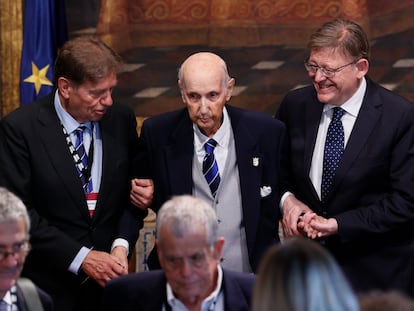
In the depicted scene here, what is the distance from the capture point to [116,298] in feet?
15.6

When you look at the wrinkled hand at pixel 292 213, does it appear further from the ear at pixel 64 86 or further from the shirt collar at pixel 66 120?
the ear at pixel 64 86

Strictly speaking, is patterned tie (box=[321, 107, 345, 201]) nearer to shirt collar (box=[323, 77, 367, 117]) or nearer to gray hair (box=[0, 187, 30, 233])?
shirt collar (box=[323, 77, 367, 117])

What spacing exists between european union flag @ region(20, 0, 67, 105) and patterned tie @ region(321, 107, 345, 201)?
272 cm

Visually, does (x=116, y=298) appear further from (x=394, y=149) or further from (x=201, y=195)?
(x=394, y=149)

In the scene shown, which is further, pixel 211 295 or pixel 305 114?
pixel 305 114

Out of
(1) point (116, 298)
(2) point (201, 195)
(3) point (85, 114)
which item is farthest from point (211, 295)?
(3) point (85, 114)

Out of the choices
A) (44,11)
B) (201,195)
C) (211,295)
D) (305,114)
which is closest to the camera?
(211,295)

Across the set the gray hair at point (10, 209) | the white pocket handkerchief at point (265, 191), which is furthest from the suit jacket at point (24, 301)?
the white pocket handkerchief at point (265, 191)

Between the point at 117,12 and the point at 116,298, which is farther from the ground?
the point at 117,12

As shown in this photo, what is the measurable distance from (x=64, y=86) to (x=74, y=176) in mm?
482

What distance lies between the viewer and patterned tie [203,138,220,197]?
18.2 feet

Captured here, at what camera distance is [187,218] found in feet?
14.4

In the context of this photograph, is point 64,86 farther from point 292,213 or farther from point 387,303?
point 387,303

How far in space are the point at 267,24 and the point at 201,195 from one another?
302 centimetres
